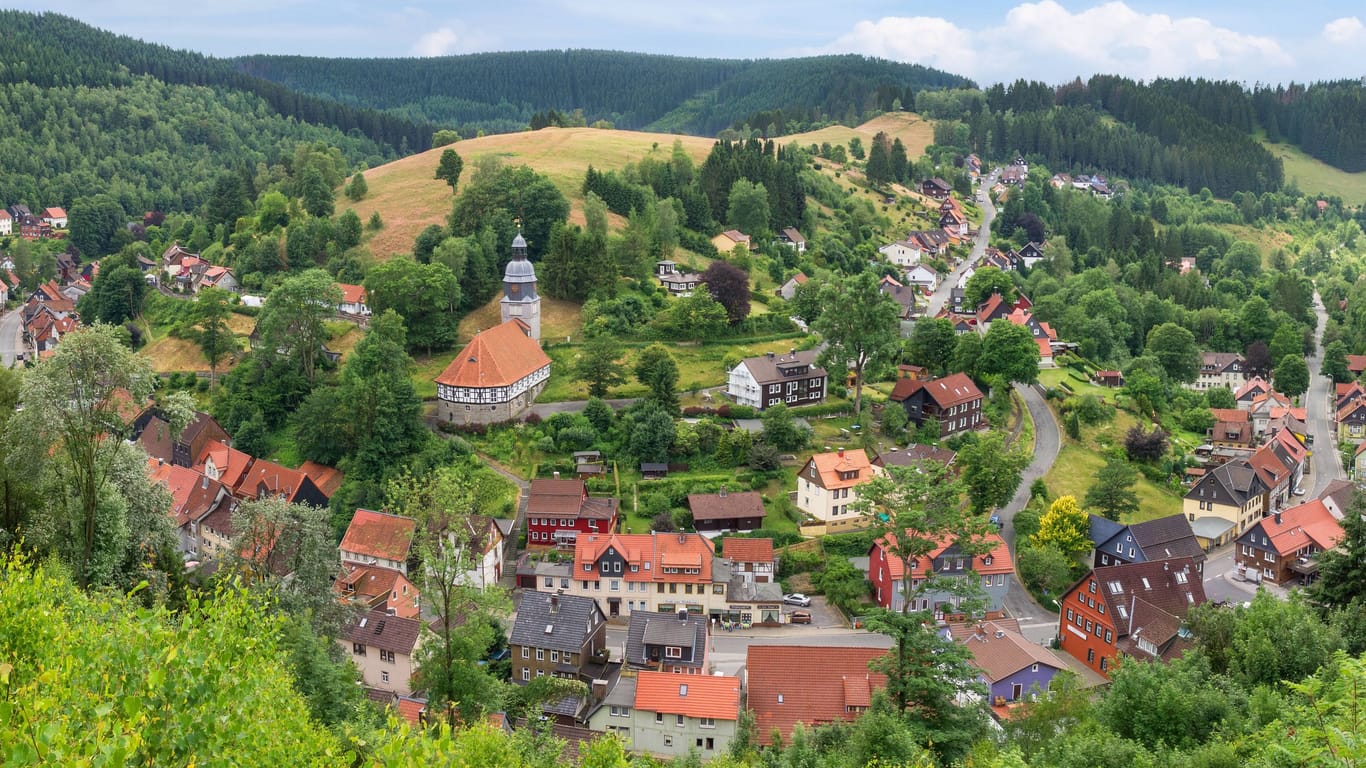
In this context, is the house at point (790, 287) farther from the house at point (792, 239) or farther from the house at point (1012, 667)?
the house at point (1012, 667)

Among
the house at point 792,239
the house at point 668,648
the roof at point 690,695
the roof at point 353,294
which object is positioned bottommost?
the house at point 668,648

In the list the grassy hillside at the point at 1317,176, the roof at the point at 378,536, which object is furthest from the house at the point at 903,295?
the grassy hillside at the point at 1317,176

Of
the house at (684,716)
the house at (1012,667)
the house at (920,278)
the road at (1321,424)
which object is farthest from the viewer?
the house at (920,278)

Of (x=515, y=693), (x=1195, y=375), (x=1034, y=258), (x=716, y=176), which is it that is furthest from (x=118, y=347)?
(x=1034, y=258)

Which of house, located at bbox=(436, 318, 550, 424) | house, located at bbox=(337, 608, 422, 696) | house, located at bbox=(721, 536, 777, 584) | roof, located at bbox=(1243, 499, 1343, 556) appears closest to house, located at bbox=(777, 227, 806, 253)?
house, located at bbox=(436, 318, 550, 424)

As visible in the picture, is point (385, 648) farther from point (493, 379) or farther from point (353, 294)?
point (353, 294)

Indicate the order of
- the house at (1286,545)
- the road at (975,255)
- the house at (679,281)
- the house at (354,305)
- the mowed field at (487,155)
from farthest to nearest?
the road at (975,255)
the mowed field at (487,155)
the house at (679,281)
the house at (354,305)
the house at (1286,545)

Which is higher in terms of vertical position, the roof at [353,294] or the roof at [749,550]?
the roof at [353,294]

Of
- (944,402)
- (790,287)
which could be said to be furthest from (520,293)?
(944,402)
